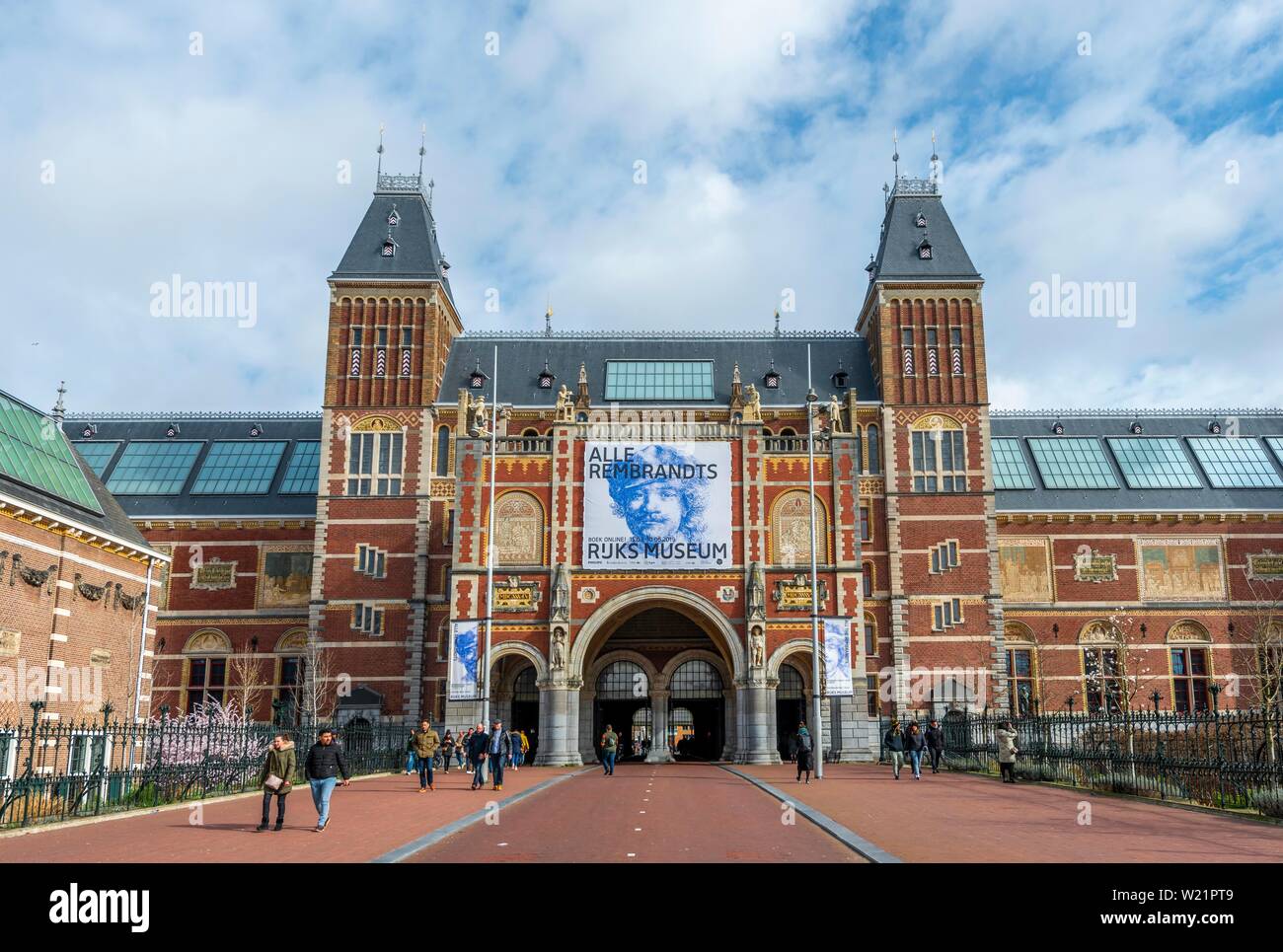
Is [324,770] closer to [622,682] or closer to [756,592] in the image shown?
[756,592]

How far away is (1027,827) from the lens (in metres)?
16.4

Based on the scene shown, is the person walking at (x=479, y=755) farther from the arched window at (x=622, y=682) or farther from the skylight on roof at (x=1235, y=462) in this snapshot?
the skylight on roof at (x=1235, y=462)

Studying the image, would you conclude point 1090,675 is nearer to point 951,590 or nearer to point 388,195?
point 951,590

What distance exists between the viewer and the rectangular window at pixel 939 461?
165ft

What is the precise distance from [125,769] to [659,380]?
123 feet

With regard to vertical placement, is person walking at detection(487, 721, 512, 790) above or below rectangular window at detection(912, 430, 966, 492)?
below

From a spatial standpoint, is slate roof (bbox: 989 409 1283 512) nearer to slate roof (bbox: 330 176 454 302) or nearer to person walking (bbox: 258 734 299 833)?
slate roof (bbox: 330 176 454 302)

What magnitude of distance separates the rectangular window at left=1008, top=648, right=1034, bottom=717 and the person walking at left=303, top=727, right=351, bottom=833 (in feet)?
135

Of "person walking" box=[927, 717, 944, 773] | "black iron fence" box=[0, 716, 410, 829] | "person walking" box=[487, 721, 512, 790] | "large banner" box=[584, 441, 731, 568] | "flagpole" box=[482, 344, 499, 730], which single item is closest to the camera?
"black iron fence" box=[0, 716, 410, 829]

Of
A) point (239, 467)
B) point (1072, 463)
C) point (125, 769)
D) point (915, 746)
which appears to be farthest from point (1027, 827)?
point (239, 467)

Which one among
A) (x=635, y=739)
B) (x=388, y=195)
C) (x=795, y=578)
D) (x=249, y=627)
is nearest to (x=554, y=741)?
(x=795, y=578)

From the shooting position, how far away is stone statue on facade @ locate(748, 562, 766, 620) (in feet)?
136

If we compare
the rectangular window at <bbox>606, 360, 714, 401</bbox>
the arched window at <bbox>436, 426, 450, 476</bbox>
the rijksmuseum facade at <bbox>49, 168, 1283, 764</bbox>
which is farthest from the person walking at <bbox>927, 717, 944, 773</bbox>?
the arched window at <bbox>436, 426, 450, 476</bbox>
